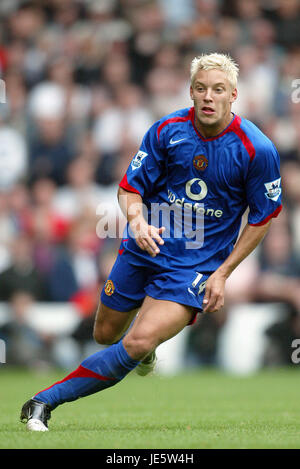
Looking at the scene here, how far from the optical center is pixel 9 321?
36.3ft

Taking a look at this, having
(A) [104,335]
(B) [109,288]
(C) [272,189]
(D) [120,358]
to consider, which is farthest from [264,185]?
(A) [104,335]

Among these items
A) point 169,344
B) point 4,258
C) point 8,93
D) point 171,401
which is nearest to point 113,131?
point 8,93

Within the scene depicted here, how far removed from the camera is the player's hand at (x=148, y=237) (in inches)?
209

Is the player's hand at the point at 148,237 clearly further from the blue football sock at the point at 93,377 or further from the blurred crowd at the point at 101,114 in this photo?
the blurred crowd at the point at 101,114

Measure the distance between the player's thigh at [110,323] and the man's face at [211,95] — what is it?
1389mm

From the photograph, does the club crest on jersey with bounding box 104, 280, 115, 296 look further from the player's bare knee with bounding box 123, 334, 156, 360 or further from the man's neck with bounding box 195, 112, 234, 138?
the man's neck with bounding box 195, 112, 234, 138

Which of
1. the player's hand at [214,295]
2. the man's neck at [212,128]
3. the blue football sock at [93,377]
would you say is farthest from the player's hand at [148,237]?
the man's neck at [212,128]

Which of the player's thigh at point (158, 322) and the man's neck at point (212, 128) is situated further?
the man's neck at point (212, 128)

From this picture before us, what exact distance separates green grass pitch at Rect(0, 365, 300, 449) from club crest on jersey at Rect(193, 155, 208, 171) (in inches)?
64.1

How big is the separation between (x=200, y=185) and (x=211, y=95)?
59 centimetres

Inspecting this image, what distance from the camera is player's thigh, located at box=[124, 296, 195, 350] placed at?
5.27m

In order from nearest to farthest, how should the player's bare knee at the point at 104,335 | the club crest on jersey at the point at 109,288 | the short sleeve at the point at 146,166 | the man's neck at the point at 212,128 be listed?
the man's neck at the point at 212,128
the short sleeve at the point at 146,166
the club crest on jersey at the point at 109,288
the player's bare knee at the point at 104,335

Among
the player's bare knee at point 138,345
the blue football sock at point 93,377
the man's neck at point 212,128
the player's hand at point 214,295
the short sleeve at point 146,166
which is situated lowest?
the blue football sock at point 93,377

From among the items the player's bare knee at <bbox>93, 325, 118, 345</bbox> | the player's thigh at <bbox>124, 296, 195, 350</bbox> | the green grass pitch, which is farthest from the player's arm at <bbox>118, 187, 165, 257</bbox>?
the green grass pitch
